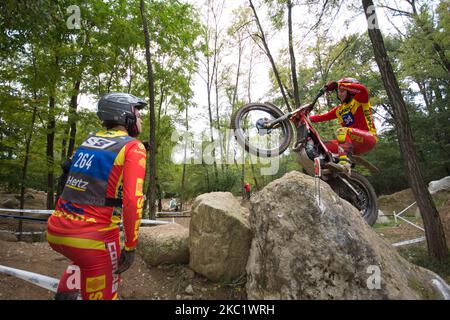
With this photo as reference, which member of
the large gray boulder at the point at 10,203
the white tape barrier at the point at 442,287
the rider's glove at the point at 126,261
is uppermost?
the rider's glove at the point at 126,261

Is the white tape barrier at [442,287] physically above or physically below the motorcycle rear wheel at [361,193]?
below

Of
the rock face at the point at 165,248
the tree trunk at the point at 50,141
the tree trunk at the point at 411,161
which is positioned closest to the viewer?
the rock face at the point at 165,248

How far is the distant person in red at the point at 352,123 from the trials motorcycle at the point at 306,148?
161 millimetres

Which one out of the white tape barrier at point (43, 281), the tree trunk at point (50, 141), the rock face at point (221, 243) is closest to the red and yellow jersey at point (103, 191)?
the white tape barrier at point (43, 281)

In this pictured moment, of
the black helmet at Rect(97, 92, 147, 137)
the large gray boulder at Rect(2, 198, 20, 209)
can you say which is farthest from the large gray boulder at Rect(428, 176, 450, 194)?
the large gray boulder at Rect(2, 198, 20, 209)

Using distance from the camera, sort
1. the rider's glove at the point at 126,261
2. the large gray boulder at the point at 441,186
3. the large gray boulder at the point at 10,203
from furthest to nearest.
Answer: the large gray boulder at the point at 10,203 → the large gray boulder at the point at 441,186 → the rider's glove at the point at 126,261

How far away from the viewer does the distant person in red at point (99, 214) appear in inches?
80.3

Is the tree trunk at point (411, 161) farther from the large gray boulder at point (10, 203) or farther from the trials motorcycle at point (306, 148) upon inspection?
the large gray boulder at point (10, 203)

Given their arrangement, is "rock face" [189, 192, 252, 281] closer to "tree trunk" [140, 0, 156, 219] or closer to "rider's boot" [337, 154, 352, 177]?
"rider's boot" [337, 154, 352, 177]

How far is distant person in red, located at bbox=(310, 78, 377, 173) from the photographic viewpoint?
4227 millimetres

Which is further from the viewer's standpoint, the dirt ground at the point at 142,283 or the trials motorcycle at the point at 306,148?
the trials motorcycle at the point at 306,148

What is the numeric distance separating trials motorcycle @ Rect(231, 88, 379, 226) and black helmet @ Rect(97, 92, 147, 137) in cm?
190

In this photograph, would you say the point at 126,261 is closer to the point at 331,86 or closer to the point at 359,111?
the point at 331,86
